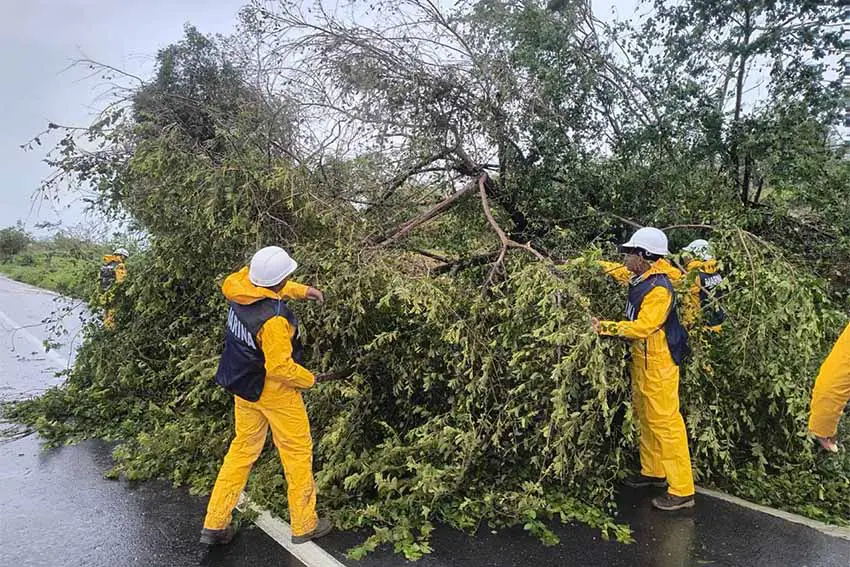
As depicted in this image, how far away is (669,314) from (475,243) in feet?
7.84

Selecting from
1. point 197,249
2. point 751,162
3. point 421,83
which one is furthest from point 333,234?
point 751,162

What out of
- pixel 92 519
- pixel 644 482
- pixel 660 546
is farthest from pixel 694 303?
pixel 92 519

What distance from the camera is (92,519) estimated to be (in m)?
4.12

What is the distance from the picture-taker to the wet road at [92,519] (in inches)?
141

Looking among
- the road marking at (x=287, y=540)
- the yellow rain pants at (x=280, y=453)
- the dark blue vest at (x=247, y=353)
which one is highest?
the dark blue vest at (x=247, y=353)

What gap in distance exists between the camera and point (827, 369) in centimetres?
250

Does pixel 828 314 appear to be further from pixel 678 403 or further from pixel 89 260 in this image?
pixel 89 260

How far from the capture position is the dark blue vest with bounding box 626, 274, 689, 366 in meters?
4.14

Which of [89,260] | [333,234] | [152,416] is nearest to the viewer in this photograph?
[333,234]

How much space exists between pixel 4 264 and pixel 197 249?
40285 millimetres

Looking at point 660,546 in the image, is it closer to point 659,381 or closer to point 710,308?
point 659,381

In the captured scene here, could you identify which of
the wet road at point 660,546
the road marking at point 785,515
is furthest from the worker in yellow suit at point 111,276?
the road marking at point 785,515

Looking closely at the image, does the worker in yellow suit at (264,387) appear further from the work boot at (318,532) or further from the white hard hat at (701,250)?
the white hard hat at (701,250)

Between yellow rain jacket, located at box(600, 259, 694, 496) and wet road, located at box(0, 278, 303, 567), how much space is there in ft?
7.97
